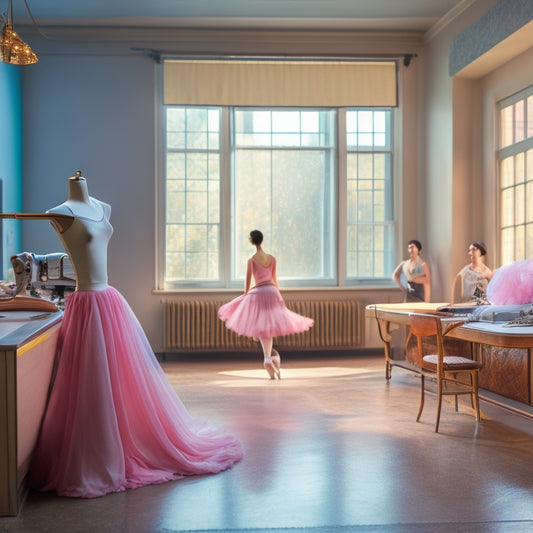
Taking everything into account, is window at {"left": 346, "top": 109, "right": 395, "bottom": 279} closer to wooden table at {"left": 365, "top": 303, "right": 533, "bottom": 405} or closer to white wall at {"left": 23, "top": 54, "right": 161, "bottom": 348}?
white wall at {"left": 23, "top": 54, "right": 161, "bottom": 348}

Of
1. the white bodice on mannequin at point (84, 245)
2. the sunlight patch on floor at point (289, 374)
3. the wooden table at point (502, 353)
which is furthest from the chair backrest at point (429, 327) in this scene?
the sunlight patch on floor at point (289, 374)

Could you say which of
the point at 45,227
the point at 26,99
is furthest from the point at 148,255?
the point at 26,99

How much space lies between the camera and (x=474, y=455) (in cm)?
375

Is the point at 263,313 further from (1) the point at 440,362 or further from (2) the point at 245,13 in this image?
(2) the point at 245,13

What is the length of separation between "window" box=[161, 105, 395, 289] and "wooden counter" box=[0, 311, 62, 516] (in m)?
4.82

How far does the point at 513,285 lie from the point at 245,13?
13.9ft

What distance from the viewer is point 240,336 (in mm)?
7941

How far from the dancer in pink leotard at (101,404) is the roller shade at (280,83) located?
15.2 ft

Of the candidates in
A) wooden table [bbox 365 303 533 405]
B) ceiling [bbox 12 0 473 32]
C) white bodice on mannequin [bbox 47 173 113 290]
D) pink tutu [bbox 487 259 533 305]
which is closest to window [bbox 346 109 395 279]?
ceiling [bbox 12 0 473 32]

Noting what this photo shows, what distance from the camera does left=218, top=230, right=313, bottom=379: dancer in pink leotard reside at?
641cm

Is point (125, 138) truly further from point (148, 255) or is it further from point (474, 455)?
point (474, 455)

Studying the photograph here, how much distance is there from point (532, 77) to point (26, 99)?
17.6 feet

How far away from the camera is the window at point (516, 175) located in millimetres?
6434

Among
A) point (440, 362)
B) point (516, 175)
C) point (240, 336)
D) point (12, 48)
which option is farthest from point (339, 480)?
point (240, 336)
